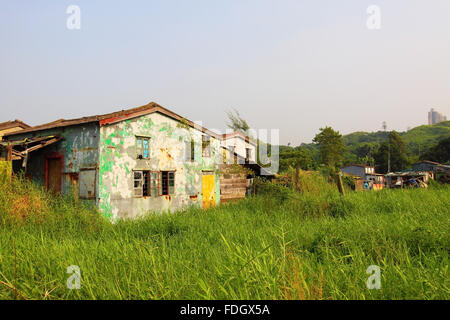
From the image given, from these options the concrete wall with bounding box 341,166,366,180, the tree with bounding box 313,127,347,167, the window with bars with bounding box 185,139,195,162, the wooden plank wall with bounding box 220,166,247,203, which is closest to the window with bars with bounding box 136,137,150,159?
the window with bars with bounding box 185,139,195,162

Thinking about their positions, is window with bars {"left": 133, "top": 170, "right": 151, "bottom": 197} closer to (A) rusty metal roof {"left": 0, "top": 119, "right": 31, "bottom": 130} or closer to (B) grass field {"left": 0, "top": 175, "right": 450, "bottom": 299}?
(B) grass field {"left": 0, "top": 175, "right": 450, "bottom": 299}

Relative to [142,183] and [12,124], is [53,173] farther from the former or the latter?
[12,124]

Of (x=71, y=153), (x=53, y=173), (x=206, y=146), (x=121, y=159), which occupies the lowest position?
(x=53, y=173)

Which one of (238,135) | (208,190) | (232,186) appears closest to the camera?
(208,190)

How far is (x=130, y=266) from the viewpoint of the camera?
3.56m

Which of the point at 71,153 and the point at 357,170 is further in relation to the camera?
the point at 357,170

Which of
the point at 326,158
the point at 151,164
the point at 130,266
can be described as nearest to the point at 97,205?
the point at 151,164

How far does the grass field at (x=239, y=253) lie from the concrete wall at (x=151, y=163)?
4.59 feet

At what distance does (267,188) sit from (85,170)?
674 cm

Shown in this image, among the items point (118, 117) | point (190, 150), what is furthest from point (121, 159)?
point (190, 150)

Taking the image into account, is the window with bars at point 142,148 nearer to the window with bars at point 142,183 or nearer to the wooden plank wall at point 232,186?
the window with bars at point 142,183

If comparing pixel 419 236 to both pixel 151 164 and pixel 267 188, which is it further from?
pixel 151 164

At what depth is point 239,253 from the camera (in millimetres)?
3549

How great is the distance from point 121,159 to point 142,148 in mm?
1141
